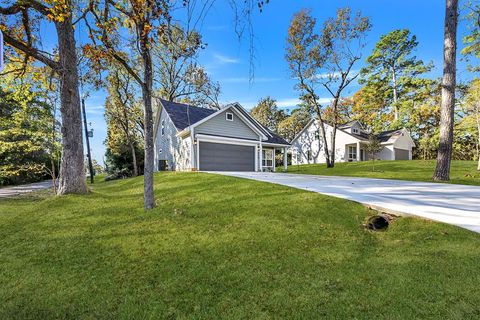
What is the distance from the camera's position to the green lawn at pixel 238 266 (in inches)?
108

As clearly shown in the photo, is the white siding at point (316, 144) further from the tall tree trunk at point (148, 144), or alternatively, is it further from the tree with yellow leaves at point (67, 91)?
the tall tree trunk at point (148, 144)

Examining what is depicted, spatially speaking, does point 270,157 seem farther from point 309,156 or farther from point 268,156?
point 309,156

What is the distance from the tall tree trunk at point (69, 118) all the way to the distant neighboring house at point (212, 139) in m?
7.40

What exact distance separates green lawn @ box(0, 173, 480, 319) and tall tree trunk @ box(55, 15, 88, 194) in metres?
2.57

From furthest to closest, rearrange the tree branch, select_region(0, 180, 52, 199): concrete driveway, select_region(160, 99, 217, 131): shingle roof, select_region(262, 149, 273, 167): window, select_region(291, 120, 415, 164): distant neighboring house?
select_region(291, 120, 415, 164): distant neighboring house → select_region(262, 149, 273, 167): window → select_region(160, 99, 217, 131): shingle roof → select_region(0, 180, 52, 199): concrete driveway → the tree branch

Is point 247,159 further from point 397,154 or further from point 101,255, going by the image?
point 397,154

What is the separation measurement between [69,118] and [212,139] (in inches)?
360

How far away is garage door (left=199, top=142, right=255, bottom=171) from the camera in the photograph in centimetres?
1703

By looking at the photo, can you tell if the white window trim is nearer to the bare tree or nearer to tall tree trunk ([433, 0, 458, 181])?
the bare tree

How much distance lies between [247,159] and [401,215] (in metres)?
14.3

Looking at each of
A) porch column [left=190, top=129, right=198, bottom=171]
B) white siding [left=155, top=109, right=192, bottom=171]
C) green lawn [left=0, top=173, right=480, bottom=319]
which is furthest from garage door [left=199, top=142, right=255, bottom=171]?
green lawn [left=0, top=173, right=480, bottom=319]

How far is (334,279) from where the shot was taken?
10.6 ft

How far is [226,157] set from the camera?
59.3 feet

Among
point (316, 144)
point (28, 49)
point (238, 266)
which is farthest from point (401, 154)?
point (28, 49)
